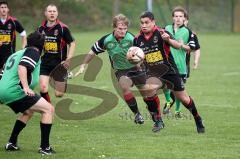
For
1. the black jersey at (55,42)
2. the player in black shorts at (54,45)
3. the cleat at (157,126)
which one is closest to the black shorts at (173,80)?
the cleat at (157,126)

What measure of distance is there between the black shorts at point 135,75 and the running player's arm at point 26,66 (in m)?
3.27

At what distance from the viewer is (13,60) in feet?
25.9

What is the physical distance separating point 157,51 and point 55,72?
109 inches

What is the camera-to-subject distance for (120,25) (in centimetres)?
1051

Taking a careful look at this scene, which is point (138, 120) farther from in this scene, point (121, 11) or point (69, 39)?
point (121, 11)

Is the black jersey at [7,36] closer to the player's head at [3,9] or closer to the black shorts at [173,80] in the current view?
the player's head at [3,9]

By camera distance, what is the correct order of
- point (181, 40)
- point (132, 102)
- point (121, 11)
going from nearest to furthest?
point (132, 102), point (181, 40), point (121, 11)

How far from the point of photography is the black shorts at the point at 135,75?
10.8 meters

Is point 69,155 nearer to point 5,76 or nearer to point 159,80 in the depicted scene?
point 5,76

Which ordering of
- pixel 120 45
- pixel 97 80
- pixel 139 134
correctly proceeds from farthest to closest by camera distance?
pixel 97 80, pixel 120 45, pixel 139 134

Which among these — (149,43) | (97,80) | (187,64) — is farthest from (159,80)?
(97,80)

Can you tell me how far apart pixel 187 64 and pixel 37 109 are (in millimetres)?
4633

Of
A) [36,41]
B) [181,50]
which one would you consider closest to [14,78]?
[36,41]

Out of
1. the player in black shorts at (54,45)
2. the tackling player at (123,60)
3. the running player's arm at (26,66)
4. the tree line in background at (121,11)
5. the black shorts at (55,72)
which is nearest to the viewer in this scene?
the running player's arm at (26,66)
